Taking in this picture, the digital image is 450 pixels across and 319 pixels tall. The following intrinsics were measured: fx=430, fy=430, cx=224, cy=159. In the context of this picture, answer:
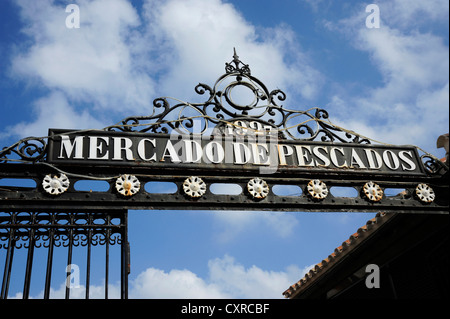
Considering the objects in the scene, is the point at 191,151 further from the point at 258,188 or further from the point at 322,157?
the point at 322,157

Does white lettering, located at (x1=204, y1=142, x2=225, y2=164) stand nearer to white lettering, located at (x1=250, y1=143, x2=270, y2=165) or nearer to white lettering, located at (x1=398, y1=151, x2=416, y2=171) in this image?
white lettering, located at (x1=250, y1=143, x2=270, y2=165)

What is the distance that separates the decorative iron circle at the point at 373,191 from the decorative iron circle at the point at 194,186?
218 centimetres

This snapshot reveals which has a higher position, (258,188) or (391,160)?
(391,160)

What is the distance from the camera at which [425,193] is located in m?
5.88

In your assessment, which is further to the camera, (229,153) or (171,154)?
(229,153)

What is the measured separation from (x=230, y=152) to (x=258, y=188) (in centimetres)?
62

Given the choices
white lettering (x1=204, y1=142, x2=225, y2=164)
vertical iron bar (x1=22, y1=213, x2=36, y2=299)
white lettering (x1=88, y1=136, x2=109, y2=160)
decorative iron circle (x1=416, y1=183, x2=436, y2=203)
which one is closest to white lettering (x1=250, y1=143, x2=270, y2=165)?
white lettering (x1=204, y1=142, x2=225, y2=164)

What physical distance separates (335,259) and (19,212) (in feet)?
18.9

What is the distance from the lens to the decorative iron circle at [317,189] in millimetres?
5547

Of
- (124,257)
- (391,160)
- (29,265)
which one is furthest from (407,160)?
(29,265)

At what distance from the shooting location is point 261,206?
5.40 metres

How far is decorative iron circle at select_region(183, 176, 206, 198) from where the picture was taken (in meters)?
5.23
